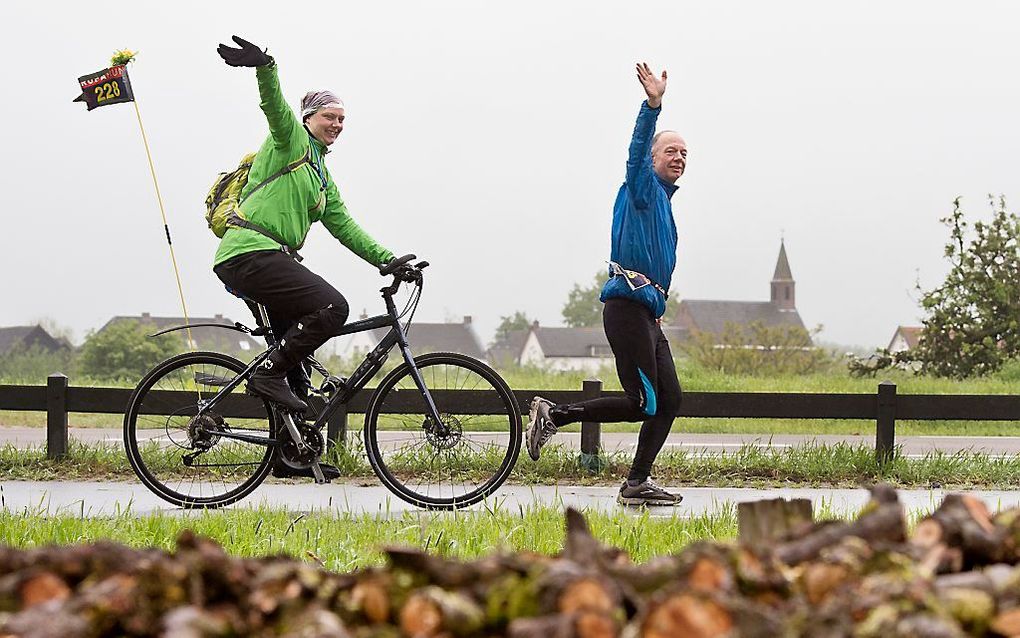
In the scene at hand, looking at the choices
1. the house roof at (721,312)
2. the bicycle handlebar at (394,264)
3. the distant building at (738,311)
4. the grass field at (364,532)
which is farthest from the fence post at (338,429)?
the house roof at (721,312)

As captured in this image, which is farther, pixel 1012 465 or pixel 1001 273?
pixel 1001 273

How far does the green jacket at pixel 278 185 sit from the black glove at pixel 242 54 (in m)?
0.08

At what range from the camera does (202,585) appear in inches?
62.2

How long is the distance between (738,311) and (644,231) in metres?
122

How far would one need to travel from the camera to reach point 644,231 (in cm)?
659

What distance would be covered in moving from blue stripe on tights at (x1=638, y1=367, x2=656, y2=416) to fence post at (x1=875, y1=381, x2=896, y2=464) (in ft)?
10.4

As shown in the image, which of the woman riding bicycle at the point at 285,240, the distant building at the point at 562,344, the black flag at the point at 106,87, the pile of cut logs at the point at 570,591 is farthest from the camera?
the distant building at the point at 562,344

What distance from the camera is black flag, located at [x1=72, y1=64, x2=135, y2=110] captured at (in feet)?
33.5

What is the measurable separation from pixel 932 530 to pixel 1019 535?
147mm

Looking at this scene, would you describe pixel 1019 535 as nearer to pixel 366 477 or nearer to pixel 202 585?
pixel 202 585

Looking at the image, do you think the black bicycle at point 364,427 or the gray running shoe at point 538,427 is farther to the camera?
the gray running shoe at point 538,427

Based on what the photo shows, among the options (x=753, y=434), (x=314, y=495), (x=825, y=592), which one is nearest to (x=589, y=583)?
(x=825, y=592)

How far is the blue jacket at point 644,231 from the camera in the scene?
6.47m

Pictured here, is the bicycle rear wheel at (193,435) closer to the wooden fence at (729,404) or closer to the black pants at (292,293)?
the black pants at (292,293)
